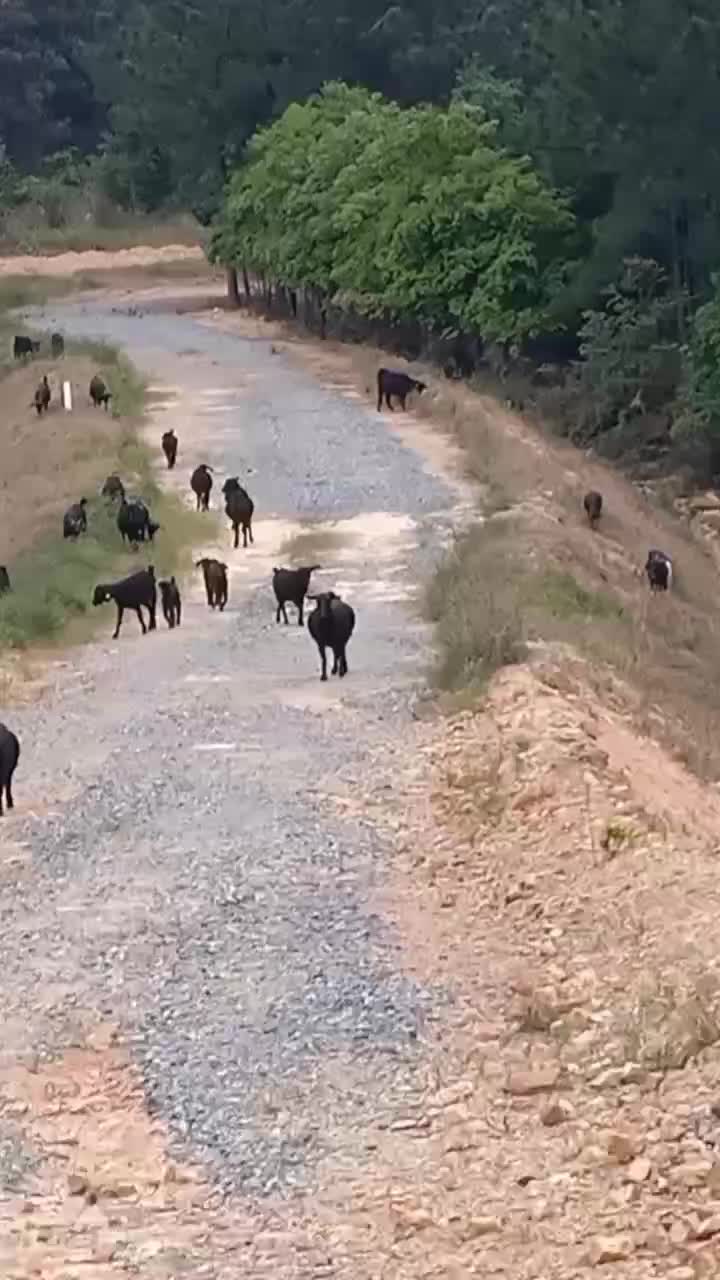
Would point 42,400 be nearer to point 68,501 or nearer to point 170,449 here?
point 170,449

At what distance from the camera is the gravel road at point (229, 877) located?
1016 centimetres

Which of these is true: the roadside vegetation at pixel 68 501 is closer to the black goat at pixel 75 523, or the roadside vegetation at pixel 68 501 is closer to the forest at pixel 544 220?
the black goat at pixel 75 523

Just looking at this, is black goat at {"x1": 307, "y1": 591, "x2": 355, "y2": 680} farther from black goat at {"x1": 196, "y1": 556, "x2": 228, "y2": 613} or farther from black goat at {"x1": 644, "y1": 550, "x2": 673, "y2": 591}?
black goat at {"x1": 644, "y1": 550, "x2": 673, "y2": 591}

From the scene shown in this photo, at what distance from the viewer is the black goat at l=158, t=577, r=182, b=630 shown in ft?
74.3

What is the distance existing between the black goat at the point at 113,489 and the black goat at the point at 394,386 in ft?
34.9

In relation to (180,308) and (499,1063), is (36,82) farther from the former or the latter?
(499,1063)

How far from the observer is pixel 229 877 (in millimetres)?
13289

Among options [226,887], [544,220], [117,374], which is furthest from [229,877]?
[117,374]

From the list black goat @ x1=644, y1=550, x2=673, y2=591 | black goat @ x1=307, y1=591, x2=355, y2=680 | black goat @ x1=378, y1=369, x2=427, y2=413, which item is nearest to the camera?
black goat @ x1=307, y1=591, x2=355, y2=680

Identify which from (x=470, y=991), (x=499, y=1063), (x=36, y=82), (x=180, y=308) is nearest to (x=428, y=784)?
(x=470, y=991)

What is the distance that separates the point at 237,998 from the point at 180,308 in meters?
55.0

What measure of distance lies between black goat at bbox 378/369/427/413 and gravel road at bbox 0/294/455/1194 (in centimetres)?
1383

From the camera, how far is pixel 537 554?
24062mm

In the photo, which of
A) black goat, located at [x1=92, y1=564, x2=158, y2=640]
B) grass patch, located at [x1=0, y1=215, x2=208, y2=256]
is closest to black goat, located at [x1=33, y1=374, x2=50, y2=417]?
black goat, located at [x1=92, y1=564, x2=158, y2=640]
